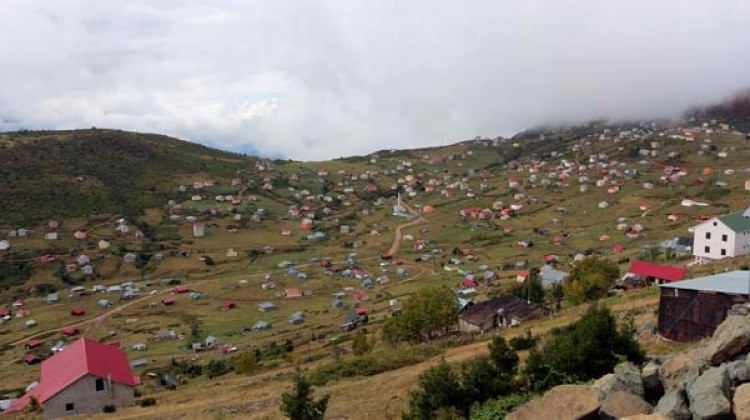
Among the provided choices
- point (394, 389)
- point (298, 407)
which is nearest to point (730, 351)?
point (298, 407)

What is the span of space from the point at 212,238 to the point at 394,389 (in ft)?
437

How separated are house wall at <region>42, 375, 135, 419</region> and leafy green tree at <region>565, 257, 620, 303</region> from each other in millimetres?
34095

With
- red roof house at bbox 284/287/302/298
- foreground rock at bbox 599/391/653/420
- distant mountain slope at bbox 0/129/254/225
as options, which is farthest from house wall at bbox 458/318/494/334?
distant mountain slope at bbox 0/129/254/225

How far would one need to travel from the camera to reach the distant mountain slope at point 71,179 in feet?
502

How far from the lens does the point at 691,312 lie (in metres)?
21.7

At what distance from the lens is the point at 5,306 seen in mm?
110750

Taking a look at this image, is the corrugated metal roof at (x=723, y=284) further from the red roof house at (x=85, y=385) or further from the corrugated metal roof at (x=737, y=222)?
the corrugated metal roof at (x=737, y=222)

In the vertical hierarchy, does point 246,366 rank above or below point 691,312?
below

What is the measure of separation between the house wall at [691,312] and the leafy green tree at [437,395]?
9703 millimetres

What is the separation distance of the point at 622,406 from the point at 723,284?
12389 mm

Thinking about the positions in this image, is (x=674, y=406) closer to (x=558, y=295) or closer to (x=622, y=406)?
(x=622, y=406)

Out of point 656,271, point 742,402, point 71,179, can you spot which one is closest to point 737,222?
point 656,271

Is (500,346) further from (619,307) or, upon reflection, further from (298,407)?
(619,307)

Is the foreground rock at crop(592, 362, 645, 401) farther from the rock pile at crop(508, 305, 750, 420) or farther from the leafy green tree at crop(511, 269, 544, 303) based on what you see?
the leafy green tree at crop(511, 269, 544, 303)
